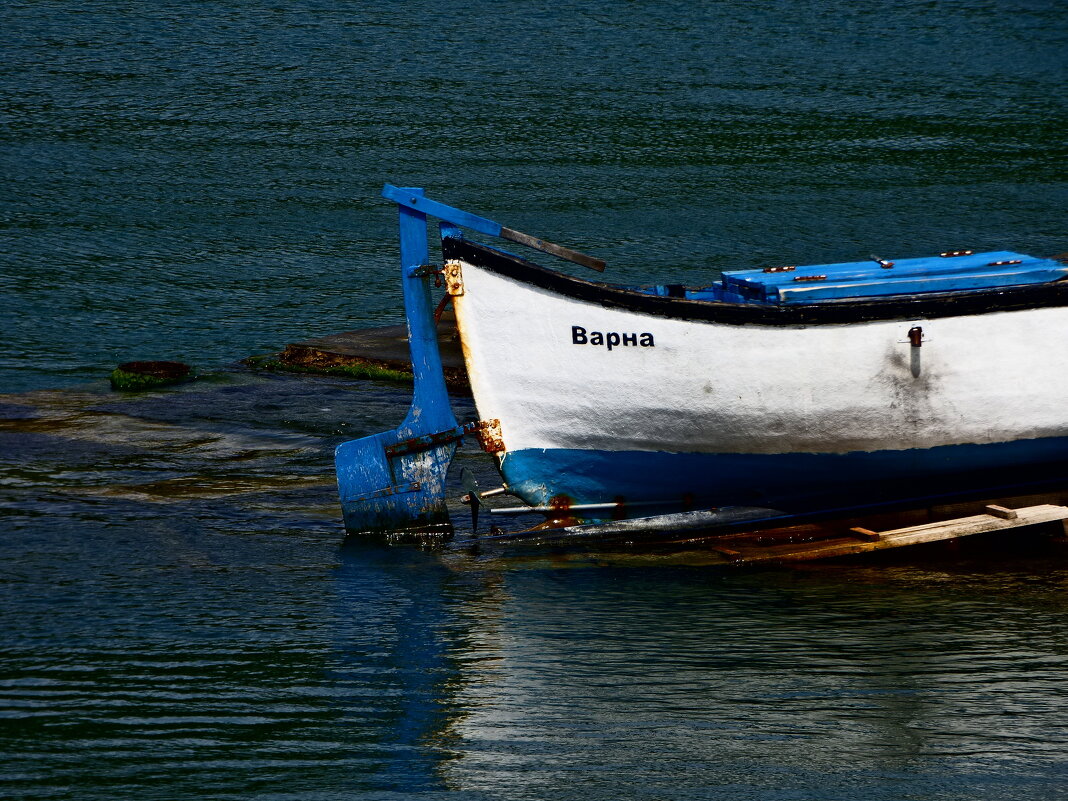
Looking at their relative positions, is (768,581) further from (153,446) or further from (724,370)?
(153,446)

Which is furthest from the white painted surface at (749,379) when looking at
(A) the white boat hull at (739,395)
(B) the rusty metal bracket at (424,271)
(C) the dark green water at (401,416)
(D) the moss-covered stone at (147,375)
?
(D) the moss-covered stone at (147,375)

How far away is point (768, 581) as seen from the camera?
924 centimetres

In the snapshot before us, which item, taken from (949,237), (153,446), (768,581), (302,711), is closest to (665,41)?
(949,237)

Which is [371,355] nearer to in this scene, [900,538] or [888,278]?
[888,278]

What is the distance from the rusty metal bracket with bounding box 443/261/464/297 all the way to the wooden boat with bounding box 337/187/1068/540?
0.5 inches

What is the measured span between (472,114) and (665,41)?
21.9 ft

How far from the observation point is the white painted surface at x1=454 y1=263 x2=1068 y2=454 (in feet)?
31.8

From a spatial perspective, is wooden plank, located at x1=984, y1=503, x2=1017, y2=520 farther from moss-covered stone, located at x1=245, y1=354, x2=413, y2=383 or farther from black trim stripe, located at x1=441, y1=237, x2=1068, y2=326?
moss-covered stone, located at x1=245, y1=354, x2=413, y2=383

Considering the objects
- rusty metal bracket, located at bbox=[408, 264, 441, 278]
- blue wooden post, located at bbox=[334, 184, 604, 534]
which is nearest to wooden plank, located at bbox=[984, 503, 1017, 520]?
blue wooden post, located at bbox=[334, 184, 604, 534]

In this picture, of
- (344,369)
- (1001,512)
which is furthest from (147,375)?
(1001,512)

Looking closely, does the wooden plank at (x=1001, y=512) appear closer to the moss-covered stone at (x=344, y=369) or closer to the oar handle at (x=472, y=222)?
the oar handle at (x=472, y=222)

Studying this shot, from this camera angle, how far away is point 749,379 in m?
9.73

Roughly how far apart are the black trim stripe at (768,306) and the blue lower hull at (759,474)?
0.95 metres

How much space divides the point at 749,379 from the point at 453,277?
2.01m
